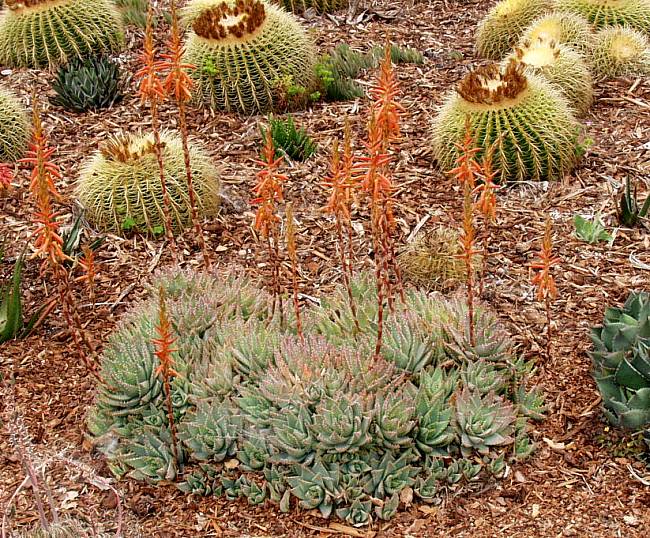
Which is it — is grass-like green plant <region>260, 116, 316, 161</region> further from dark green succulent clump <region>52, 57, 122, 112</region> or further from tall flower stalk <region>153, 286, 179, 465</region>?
tall flower stalk <region>153, 286, 179, 465</region>

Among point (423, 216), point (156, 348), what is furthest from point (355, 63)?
point (156, 348)

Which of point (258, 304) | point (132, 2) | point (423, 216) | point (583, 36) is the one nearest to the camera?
point (258, 304)

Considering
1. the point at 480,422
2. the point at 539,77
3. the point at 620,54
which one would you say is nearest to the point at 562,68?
the point at 539,77

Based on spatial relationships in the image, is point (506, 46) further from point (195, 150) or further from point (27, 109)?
point (27, 109)

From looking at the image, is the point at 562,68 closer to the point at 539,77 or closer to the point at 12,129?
the point at 539,77

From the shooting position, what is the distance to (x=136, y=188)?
16.3ft

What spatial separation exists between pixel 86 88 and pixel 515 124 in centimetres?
295

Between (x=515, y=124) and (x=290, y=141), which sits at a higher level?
(x=515, y=124)

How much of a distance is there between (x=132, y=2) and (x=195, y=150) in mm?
3122

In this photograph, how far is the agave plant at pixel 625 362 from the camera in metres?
3.47

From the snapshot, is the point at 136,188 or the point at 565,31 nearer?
the point at 136,188

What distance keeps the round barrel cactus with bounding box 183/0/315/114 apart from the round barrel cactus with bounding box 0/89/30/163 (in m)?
1.15

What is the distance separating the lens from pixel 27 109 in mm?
6328

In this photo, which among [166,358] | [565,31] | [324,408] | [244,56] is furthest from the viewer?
[565,31]
